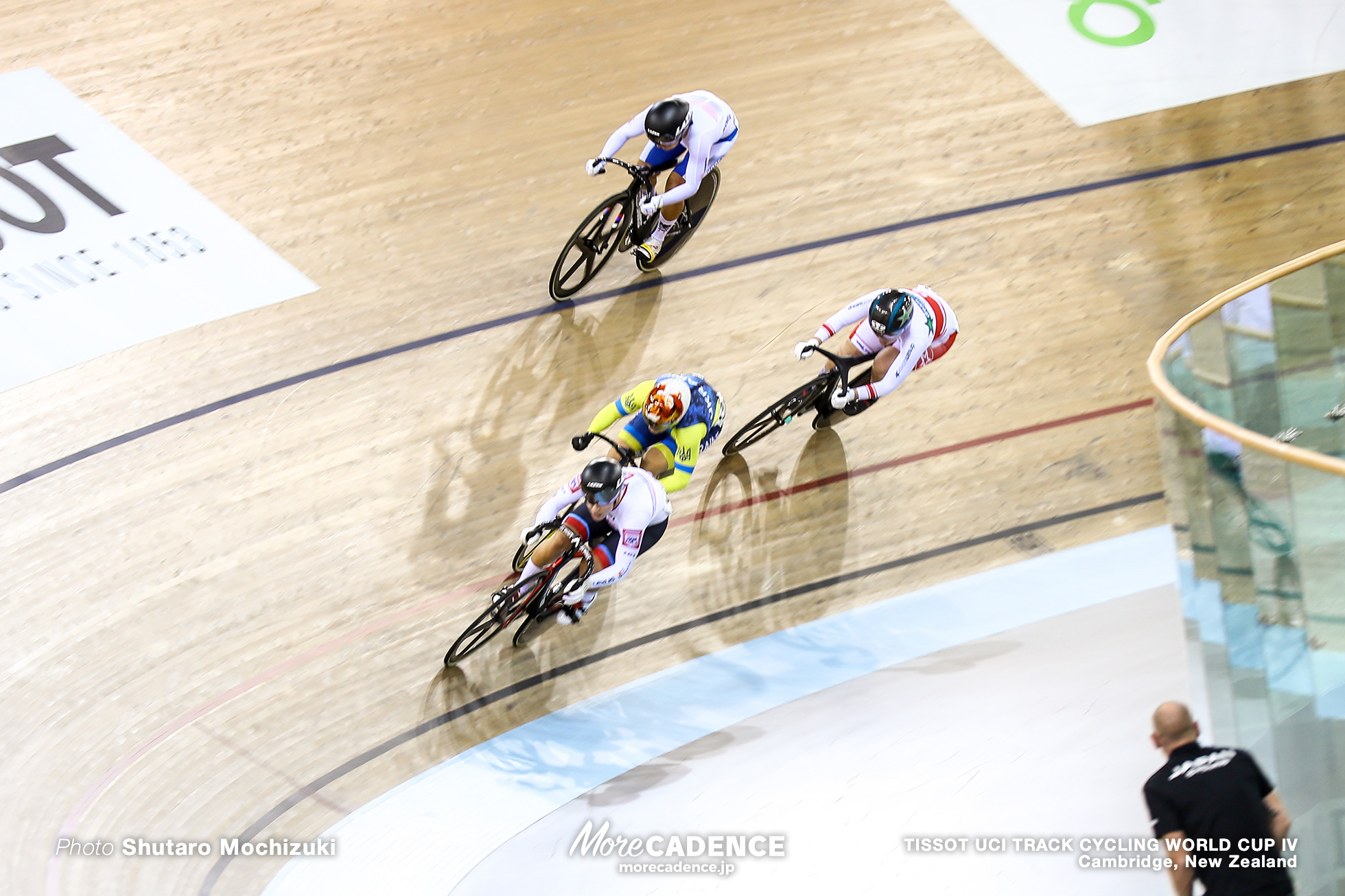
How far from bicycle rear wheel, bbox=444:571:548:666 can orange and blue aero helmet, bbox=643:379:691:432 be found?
29.9 inches

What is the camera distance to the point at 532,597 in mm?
4367

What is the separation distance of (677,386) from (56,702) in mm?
2694

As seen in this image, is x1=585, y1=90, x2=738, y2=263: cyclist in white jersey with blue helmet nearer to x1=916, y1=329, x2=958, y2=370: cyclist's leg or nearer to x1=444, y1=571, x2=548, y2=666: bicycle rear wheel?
x1=916, y1=329, x2=958, y2=370: cyclist's leg

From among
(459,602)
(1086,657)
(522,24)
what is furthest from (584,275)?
(1086,657)

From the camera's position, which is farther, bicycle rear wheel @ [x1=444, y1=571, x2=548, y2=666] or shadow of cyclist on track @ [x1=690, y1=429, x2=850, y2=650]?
shadow of cyclist on track @ [x1=690, y1=429, x2=850, y2=650]

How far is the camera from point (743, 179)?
652 centimetres

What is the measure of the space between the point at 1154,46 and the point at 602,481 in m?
5.74

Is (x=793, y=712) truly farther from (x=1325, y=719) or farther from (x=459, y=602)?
(x=1325, y=719)

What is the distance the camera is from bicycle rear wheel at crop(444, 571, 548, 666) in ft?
14.0

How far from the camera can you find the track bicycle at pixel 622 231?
5520mm

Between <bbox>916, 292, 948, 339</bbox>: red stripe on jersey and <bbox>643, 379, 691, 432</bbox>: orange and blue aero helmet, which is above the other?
<bbox>916, 292, 948, 339</bbox>: red stripe on jersey

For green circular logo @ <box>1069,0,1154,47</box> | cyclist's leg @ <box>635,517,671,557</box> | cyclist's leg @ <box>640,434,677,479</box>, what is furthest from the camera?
green circular logo @ <box>1069,0,1154,47</box>

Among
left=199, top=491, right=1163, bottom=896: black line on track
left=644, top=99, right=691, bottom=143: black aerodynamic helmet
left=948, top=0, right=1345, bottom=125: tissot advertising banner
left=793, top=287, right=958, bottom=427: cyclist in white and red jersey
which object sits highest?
left=948, top=0, right=1345, bottom=125: tissot advertising banner

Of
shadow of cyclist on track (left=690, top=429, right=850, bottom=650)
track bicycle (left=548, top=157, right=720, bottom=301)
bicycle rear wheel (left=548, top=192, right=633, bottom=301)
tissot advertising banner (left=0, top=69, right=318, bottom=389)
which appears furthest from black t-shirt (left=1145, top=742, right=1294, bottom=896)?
tissot advertising banner (left=0, top=69, right=318, bottom=389)
